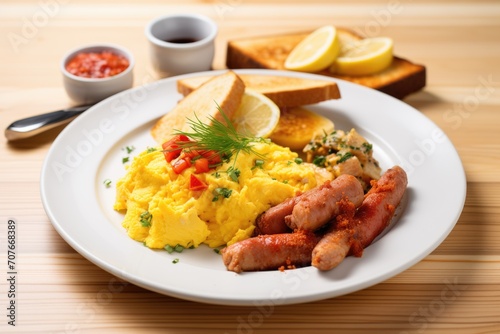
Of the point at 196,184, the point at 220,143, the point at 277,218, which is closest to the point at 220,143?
the point at 220,143

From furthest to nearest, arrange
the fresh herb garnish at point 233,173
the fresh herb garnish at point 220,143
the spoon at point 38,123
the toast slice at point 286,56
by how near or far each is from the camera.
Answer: the toast slice at point 286,56, the spoon at point 38,123, the fresh herb garnish at point 220,143, the fresh herb garnish at point 233,173

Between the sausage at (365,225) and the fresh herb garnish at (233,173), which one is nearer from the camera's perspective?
the sausage at (365,225)

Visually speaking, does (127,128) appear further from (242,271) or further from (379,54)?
(379,54)

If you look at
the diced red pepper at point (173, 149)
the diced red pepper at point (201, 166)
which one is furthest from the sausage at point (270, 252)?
the diced red pepper at point (173, 149)

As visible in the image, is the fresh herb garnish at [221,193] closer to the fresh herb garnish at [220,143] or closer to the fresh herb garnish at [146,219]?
the fresh herb garnish at [220,143]

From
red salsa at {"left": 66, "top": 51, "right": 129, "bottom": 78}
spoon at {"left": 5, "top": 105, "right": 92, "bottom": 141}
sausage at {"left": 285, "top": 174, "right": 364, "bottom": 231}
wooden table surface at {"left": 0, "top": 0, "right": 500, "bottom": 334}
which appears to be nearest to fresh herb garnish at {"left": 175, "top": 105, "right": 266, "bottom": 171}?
sausage at {"left": 285, "top": 174, "right": 364, "bottom": 231}

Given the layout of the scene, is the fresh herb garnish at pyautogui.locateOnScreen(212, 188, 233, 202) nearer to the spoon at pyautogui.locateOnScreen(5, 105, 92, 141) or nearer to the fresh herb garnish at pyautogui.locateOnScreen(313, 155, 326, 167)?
the fresh herb garnish at pyautogui.locateOnScreen(313, 155, 326, 167)
